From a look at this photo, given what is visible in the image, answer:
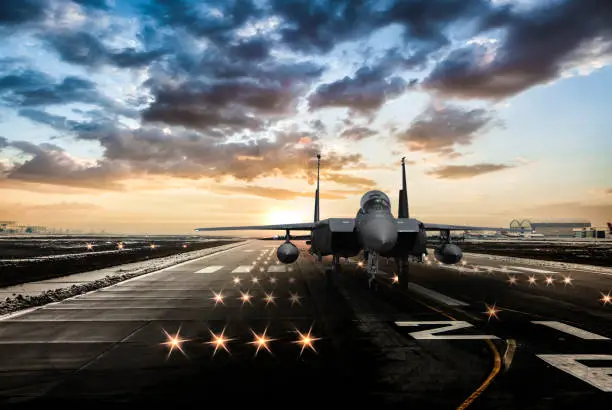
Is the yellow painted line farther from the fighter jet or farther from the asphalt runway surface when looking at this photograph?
the fighter jet

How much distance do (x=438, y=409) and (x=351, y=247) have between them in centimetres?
1315

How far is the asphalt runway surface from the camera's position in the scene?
5.56 meters

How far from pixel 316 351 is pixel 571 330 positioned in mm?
6548

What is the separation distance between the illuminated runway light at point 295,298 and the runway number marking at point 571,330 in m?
7.24

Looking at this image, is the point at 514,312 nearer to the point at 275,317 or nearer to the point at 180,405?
the point at 275,317

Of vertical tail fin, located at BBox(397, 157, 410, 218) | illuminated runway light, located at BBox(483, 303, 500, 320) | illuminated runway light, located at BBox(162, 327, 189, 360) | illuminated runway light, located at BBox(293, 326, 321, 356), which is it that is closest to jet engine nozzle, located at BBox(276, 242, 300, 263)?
vertical tail fin, located at BBox(397, 157, 410, 218)

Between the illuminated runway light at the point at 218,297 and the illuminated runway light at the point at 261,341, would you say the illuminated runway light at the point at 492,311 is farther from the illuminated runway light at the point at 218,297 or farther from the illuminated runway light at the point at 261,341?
the illuminated runway light at the point at 218,297

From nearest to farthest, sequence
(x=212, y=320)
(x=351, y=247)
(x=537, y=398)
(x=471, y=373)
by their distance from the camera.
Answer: (x=537, y=398) → (x=471, y=373) → (x=212, y=320) → (x=351, y=247)

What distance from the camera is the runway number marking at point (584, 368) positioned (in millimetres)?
5945

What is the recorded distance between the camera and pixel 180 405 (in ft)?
17.2

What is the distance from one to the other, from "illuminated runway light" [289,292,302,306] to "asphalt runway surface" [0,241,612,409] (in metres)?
0.24

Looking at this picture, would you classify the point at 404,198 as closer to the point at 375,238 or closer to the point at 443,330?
the point at 375,238

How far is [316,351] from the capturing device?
25.0 ft

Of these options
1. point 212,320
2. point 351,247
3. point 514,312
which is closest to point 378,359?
point 212,320
